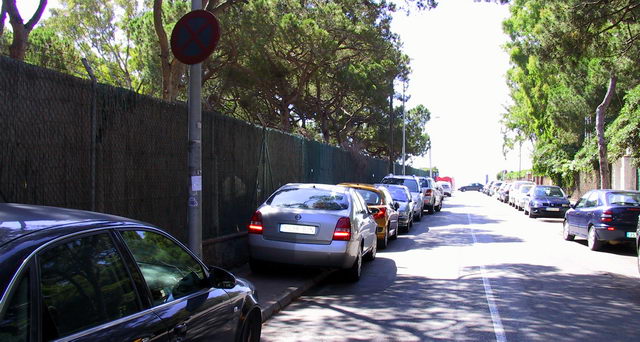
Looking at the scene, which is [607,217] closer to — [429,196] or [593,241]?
A: [593,241]

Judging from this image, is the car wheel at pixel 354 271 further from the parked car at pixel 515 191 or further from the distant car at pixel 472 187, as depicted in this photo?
the distant car at pixel 472 187

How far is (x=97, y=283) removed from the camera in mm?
2602

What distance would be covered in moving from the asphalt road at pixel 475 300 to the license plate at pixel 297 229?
0.93m

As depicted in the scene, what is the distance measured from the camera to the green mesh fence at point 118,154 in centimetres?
505

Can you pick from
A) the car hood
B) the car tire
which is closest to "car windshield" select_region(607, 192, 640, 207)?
the car tire

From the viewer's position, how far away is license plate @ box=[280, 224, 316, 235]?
8281 millimetres

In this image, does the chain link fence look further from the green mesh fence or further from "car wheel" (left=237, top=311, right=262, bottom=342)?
"car wheel" (left=237, top=311, right=262, bottom=342)

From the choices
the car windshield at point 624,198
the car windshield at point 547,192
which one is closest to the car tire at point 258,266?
the car windshield at point 624,198

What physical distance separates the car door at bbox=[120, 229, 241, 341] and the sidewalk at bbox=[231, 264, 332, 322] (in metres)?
2.74

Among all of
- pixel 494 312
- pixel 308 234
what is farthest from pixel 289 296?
pixel 494 312

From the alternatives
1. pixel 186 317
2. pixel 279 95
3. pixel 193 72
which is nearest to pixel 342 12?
pixel 279 95

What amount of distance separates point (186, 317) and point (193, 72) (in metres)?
4.17

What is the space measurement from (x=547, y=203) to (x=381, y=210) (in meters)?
14.2

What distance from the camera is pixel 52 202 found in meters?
5.43
